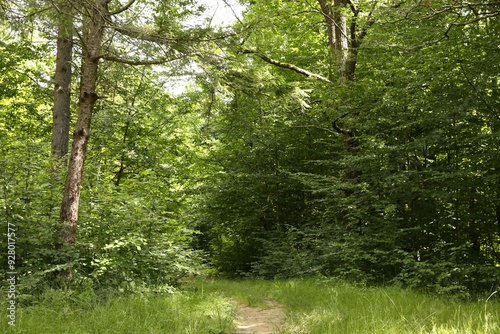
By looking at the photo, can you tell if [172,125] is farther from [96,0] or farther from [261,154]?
[96,0]

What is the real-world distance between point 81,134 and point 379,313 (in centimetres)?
527

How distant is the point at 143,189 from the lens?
32.2ft

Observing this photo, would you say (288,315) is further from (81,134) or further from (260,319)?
(81,134)

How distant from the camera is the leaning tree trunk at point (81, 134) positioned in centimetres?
638

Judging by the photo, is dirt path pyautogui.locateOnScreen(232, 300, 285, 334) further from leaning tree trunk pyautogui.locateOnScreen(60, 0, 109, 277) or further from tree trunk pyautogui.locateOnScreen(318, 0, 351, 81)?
tree trunk pyautogui.locateOnScreen(318, 0, 351, 81)

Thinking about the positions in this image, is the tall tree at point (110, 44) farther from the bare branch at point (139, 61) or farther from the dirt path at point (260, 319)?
the dirt path at point (260, 319)

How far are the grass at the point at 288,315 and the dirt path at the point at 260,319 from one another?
17 centimetres

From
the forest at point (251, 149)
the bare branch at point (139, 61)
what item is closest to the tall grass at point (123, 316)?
the forest at point (251, 149)

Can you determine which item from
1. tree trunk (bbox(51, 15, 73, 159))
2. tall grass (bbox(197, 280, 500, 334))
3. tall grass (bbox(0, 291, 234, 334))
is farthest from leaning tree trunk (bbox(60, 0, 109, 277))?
tree trunk (bbox(51, 15, 73, 159))

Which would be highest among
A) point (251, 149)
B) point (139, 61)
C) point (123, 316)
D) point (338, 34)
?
point (338, 34)

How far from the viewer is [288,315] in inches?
227

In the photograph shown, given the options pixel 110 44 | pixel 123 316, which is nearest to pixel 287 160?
pixel 110 44

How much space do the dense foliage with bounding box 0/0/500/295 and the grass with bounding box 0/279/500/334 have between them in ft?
2.74

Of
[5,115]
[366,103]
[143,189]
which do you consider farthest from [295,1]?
[5,115]
